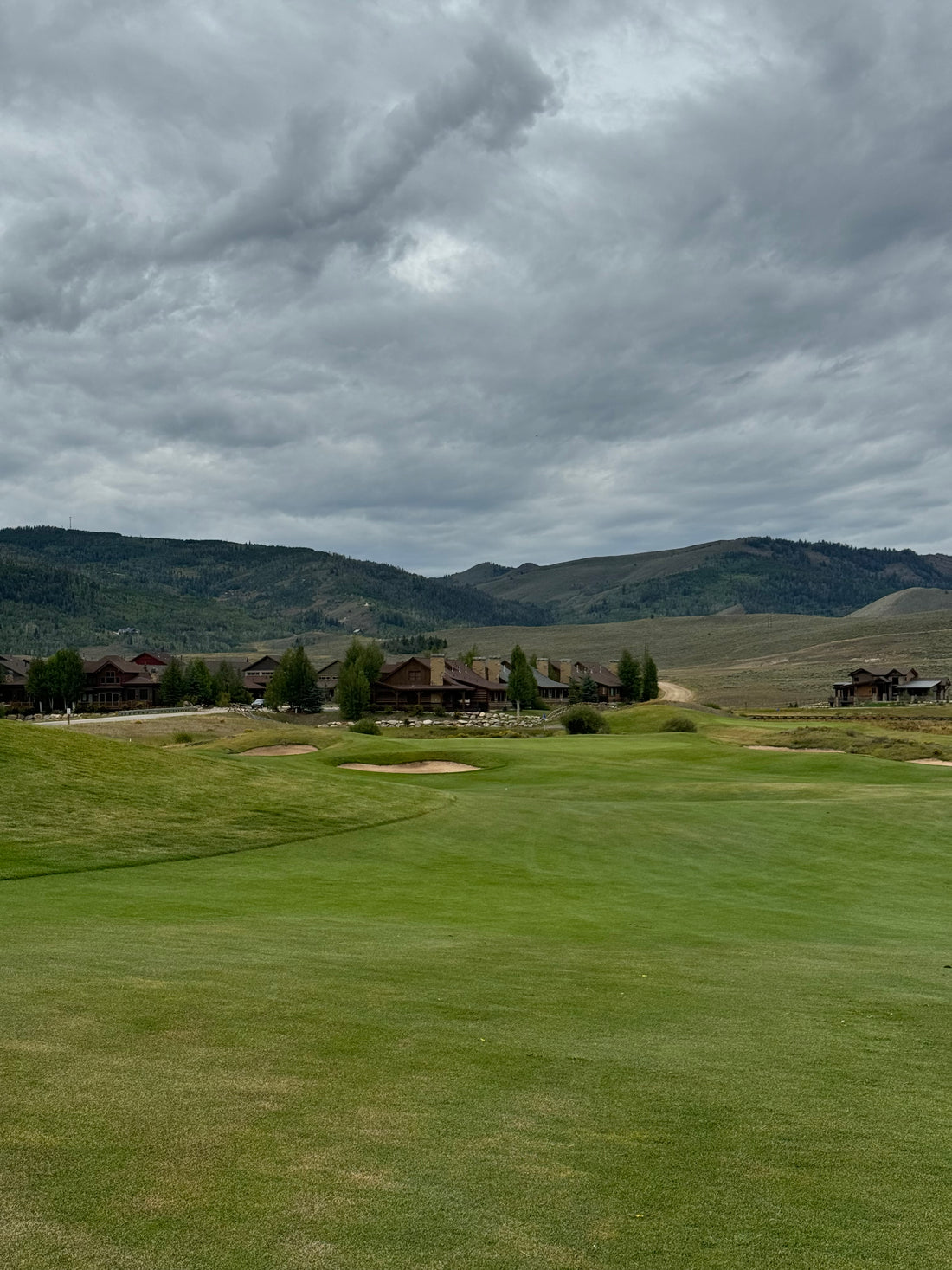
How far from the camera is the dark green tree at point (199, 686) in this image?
129 meters

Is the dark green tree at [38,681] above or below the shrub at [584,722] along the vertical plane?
above

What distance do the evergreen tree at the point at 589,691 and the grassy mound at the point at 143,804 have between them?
317 feet

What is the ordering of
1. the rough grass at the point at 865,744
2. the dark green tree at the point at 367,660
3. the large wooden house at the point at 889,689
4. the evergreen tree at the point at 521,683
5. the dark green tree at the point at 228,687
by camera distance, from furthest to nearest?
the dark green tree at the point at 228,687, the large wooden house at the point at 889,689, the dark green tree at the point at 367,660, the evergreen tree at the point at 521,683, the rough grass at the point at 865,744

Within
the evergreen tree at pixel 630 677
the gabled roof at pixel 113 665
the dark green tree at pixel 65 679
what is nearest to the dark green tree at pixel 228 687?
the gabled roof at pixel 113 665

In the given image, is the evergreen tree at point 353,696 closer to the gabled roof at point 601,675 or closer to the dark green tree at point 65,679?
the dark green tree at point 65,679

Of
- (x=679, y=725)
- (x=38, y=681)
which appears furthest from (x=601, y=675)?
(x=38, y=681)

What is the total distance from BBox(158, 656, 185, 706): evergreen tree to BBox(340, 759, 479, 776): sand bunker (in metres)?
81.6

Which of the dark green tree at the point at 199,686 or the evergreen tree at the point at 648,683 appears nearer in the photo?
the dark green tree at the point at 199,686

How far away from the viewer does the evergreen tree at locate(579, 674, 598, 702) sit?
130625 millimetres

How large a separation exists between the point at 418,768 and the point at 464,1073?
43646mm

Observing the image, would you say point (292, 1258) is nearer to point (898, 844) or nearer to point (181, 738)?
point (898, 844)

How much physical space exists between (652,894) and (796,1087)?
13.5 meters

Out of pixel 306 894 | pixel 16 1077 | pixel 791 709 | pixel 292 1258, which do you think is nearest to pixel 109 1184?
pixel 292 1258

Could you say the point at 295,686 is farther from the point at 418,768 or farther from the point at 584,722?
the point at 418,768
